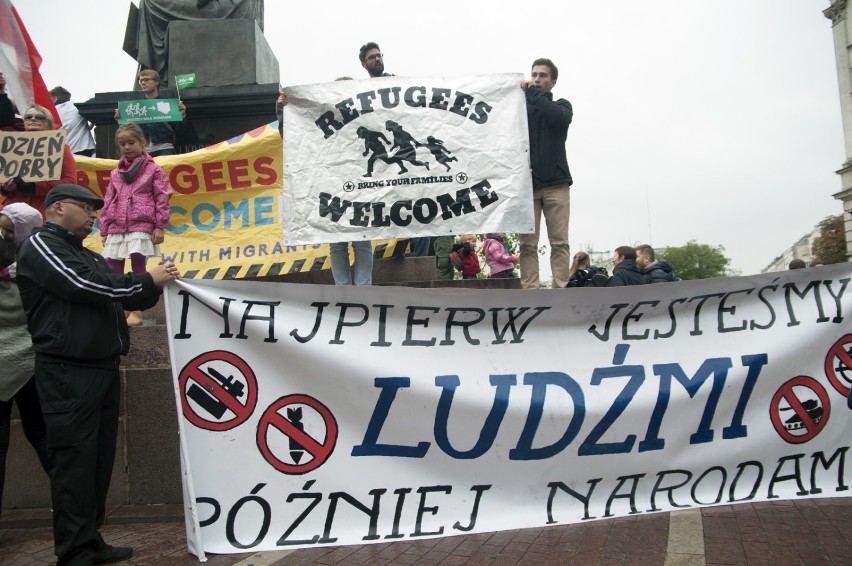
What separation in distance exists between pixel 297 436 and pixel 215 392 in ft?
1.69

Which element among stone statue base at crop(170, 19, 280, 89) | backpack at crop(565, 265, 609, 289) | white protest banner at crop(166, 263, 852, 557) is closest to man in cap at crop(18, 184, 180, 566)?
white protest banner at crop(166, 263, 852, 557)

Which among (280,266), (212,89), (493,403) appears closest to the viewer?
(493,403)

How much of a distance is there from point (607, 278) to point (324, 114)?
3.12 meters

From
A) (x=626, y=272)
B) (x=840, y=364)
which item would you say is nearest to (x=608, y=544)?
(x=840, y=364)

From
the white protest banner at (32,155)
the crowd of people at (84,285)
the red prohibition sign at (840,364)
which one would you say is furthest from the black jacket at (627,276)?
the white protest banner at (32,155)

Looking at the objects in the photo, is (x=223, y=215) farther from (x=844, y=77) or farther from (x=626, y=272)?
(x=844, y=77)

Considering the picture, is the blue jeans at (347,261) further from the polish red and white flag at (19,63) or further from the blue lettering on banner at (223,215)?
the polish red and white flag at (19,63)

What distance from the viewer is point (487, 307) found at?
13.8 feet

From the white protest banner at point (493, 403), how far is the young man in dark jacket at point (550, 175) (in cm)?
162

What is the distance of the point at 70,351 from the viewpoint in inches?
136

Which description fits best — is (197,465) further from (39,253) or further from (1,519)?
(1,519)

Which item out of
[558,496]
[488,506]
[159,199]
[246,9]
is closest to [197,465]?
[488,506]

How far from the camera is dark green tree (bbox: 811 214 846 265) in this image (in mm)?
48562

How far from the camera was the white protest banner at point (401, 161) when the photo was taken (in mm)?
4961
